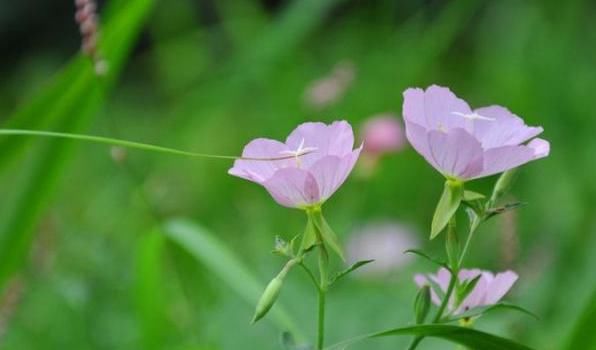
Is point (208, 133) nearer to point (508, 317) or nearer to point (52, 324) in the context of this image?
point (52, 324)

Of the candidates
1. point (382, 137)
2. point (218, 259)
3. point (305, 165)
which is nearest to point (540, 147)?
point (305, 165)

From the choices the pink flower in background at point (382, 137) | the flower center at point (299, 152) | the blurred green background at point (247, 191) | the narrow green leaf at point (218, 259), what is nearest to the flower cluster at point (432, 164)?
the flower center at point (299, 152)

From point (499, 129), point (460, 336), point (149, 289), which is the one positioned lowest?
point (149, 289)

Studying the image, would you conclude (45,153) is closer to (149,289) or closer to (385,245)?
(149,289)

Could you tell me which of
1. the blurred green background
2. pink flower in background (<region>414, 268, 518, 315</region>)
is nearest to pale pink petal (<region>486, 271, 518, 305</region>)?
pink flower in background (<region>414, 268, 518, 315</region>)

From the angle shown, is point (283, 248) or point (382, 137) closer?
point (283, 248)

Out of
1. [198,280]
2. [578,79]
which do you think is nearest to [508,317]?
[198,280]
